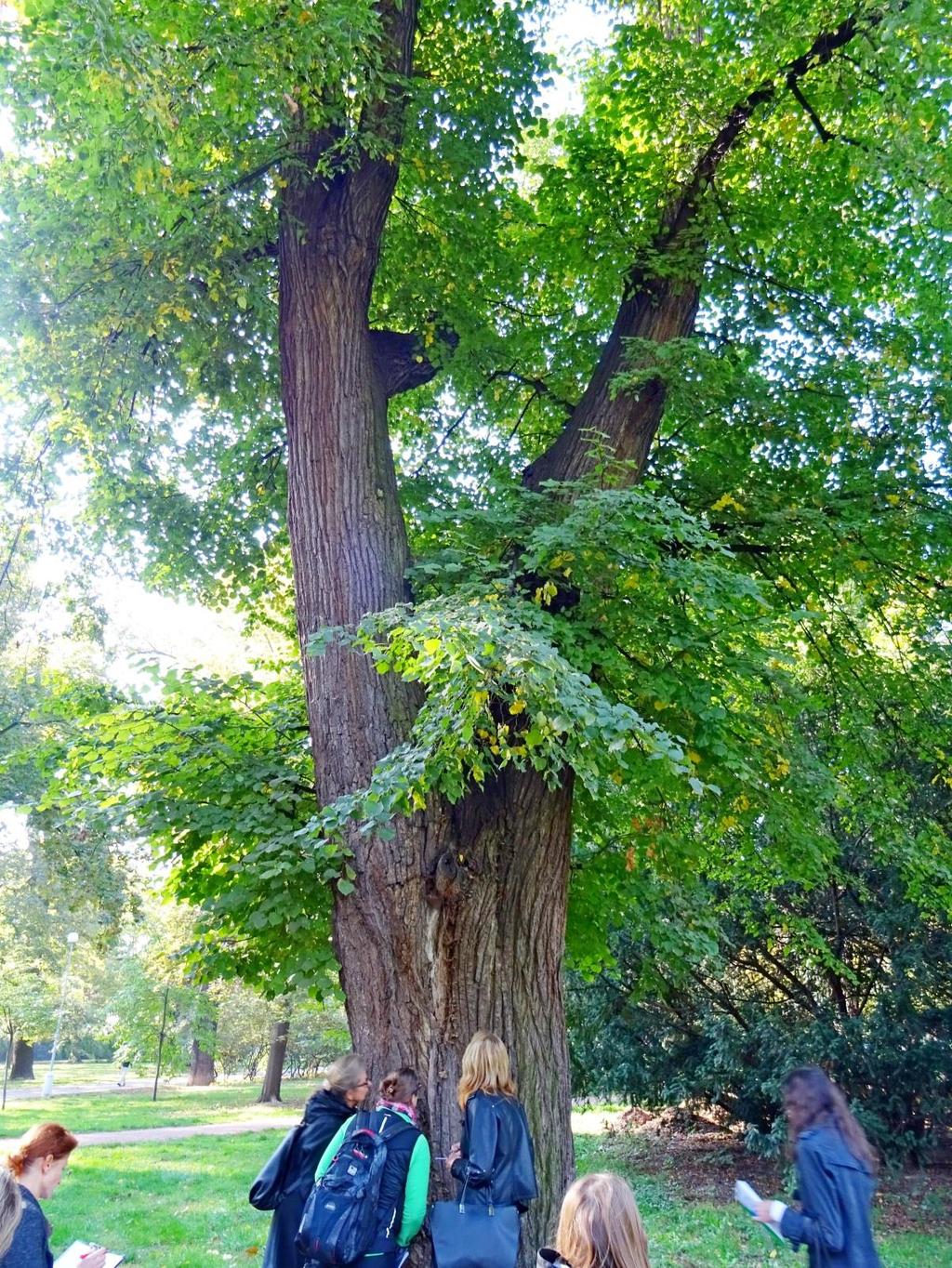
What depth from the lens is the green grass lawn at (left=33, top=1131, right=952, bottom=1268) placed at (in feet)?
24.2

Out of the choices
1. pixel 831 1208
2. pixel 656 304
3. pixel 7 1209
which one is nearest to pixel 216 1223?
pixel 7 1209

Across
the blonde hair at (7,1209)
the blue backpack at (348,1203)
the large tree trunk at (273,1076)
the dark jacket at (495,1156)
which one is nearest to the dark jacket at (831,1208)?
the dark jacket at (495,1156)

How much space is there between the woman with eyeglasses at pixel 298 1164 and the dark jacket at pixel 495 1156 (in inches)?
23.6

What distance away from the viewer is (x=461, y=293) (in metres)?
7.38

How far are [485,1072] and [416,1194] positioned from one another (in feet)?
1.76

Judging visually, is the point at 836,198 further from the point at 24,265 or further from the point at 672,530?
the point at 24,265

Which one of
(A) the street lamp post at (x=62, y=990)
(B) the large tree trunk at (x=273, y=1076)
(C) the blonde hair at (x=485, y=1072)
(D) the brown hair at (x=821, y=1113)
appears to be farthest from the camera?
(A) the street lamp post at (x=62, y=990)

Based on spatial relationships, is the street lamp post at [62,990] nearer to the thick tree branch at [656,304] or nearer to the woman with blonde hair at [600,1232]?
the thick tree branch at [656,304]

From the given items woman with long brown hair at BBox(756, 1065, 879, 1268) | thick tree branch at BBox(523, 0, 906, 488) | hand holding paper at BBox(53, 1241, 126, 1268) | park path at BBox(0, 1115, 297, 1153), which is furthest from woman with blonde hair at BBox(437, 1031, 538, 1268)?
park path at BBox(0, 1115, 297, 1153)

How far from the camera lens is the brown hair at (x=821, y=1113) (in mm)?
3373

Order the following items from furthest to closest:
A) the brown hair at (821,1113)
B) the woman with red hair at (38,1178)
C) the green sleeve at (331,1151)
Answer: the green sleeve at (331,1151)
the brown hair at (821,1113)
the woman with red hair at (38,1178)

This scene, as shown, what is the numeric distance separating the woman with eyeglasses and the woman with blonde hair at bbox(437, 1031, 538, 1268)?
20.8 inches

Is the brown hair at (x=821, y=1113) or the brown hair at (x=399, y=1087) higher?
the brown hair at (x=399, y=1087)

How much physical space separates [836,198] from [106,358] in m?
5.85
